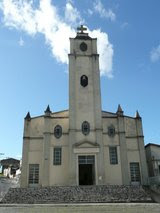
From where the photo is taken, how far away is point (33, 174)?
28047 millimetres

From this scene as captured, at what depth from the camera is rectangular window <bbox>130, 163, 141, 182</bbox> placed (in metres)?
28.2

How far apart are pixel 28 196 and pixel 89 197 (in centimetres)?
528

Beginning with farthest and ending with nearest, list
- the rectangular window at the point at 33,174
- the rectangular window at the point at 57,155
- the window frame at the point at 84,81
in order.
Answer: the window frame at the point at 84,81
the rectangular window at the point at 57,155
the rectangular window at the point at 33,174

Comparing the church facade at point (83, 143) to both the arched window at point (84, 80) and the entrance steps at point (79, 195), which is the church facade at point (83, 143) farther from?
the entrance steps at point (79, 195)

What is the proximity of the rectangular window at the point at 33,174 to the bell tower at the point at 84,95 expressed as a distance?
4.29m

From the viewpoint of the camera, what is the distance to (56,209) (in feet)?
28.2

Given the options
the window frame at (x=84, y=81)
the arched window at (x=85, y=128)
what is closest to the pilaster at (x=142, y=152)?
the arched window at (x=85, y=128)

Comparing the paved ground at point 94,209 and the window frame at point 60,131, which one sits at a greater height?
the window frame at point 60,131

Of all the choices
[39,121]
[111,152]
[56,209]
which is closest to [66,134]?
[39,121]

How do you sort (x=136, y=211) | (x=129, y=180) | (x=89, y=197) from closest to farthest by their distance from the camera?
1. (x=136, y=211)
2. (x=89, y=197)
3. (x=129, y=180)

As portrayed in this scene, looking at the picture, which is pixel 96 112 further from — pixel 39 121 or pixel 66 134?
pixel 39 121

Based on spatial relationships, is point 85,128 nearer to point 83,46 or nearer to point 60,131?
point 60,131

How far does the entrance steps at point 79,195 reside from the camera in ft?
66.3

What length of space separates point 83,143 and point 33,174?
6792 mm
